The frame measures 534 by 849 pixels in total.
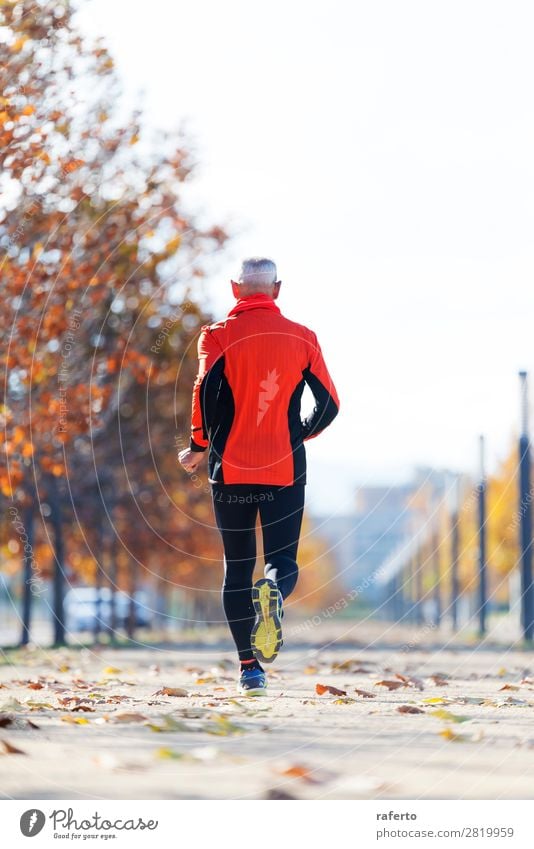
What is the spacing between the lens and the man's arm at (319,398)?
7.92 m

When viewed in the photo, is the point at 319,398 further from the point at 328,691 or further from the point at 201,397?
the point at 328,691

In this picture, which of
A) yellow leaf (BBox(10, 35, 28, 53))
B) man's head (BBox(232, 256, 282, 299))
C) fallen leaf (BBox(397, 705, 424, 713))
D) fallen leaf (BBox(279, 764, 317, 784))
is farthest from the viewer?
yellow leaf (BBox(10, 35, 28, 53))

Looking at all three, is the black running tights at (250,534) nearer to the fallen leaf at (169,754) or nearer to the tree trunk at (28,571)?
the fallen leaf at (169,754)

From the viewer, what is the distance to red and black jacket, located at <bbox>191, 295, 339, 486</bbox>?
303 inches

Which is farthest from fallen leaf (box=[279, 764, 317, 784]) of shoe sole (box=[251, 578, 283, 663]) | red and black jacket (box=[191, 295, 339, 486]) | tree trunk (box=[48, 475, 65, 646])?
tree trunk (box=[48, 475, 65, 646])

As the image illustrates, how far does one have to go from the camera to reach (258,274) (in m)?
7.81

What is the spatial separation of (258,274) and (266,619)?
182 centimetres

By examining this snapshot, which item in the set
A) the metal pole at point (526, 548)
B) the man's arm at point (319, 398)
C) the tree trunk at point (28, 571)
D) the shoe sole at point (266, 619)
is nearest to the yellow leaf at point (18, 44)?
the man's arm at point (319, 398)

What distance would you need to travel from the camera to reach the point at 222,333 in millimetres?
7762

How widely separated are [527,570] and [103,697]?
13965mm

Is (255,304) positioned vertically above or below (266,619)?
above

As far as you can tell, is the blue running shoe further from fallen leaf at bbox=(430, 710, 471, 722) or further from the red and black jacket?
fallen leaf at bbox=(430, 710, 471, 722)

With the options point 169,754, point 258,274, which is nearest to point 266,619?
point 258,274

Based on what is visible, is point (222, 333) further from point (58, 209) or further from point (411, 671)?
point (58, 209)
